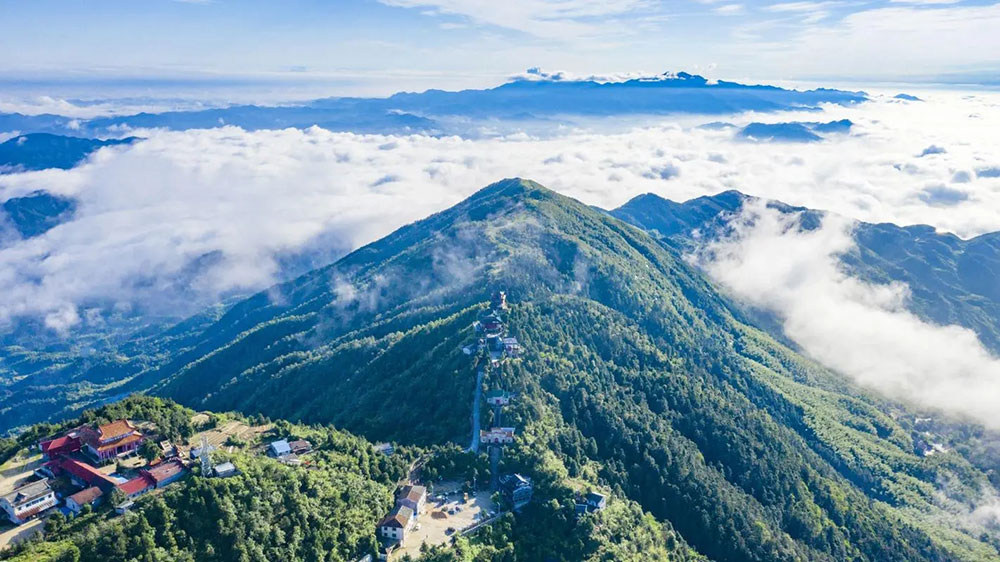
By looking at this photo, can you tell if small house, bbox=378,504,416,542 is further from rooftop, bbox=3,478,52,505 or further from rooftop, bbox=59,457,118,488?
rooftop, bbox=3,478,52,505

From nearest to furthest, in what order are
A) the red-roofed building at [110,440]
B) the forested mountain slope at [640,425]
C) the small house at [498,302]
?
the red-roofed building at [110,440], the forested mountain slope at [640,425], the small house at [498,302]

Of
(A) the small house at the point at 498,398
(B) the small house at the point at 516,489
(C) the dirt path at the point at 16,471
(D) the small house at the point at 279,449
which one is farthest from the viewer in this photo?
(A) the small house at the point at 498,398

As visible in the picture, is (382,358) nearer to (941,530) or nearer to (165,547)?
(165,547)

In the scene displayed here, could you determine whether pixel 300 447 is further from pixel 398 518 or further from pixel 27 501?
pixel 27 501

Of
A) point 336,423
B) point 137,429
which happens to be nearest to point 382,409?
point 336,423

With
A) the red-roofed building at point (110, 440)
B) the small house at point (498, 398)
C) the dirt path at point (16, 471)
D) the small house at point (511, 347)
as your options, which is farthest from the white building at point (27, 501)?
the small house at point (511, 347)

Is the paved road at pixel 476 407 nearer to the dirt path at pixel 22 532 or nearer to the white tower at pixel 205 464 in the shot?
the white tower at pixel 205 464

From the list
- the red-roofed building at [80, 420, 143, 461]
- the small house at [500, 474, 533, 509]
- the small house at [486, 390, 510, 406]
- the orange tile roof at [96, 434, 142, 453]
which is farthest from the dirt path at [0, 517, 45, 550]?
the small house at [486, 390, 510, 406]
